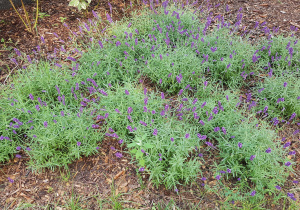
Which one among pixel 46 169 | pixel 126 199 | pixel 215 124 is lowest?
pixel 126 199

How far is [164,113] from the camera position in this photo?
2.48 m

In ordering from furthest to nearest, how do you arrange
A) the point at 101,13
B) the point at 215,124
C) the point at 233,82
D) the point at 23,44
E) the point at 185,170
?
the point at 101,13, the point at 23,44, the point at 233,82, the point at 215,124, the point at 185,170

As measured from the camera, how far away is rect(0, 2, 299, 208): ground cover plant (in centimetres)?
226

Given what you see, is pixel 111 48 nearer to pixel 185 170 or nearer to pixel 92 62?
pixel 92 62

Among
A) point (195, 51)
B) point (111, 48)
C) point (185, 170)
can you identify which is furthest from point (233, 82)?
point (111, 48)

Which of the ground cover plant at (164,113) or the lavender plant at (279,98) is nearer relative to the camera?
the ground cover plant at (164,113)

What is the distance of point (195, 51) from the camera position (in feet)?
11.0

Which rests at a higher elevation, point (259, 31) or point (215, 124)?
point (259, 31)

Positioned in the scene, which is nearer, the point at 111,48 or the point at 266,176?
the point at 266,176

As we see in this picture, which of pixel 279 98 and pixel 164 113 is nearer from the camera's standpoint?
pixel 164 113

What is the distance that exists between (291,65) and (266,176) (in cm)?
202

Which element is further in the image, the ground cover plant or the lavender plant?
the lavender plant

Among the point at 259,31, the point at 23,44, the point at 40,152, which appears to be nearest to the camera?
the point at 40,152

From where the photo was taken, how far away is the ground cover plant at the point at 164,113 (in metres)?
2.26
